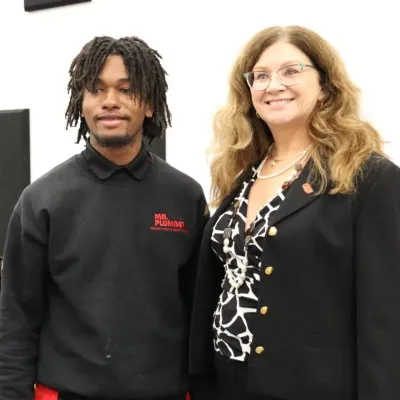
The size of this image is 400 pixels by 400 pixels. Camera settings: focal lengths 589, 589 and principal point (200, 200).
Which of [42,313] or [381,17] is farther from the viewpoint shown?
[381,17]

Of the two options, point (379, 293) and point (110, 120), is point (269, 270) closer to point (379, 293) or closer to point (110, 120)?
point (379, 293)

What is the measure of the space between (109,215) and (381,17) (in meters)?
0.97

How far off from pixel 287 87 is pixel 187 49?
80 cm

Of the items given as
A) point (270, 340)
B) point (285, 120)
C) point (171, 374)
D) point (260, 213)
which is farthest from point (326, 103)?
point (171, 374)

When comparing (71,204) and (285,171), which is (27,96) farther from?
(285,171)

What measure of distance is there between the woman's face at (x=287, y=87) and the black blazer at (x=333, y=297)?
0.52 feet

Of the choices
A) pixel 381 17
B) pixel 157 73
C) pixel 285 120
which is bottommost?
pixel 285 120

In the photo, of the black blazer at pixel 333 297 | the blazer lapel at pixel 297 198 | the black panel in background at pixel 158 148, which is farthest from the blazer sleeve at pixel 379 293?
the black panel in background at pixel 158 148

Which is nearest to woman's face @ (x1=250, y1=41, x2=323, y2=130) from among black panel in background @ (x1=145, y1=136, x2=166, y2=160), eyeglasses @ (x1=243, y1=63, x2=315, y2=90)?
eyeglasses @ (x1=243, y1=63, x2=315, y2=90)

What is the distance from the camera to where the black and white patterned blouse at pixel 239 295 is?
48.1 inches

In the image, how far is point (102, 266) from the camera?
1.30 meters

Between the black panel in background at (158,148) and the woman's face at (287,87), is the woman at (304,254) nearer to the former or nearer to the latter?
the woman's face at (287,87)

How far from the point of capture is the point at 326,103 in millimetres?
1296

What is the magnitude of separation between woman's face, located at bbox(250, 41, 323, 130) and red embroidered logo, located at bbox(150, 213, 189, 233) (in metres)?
0.33
